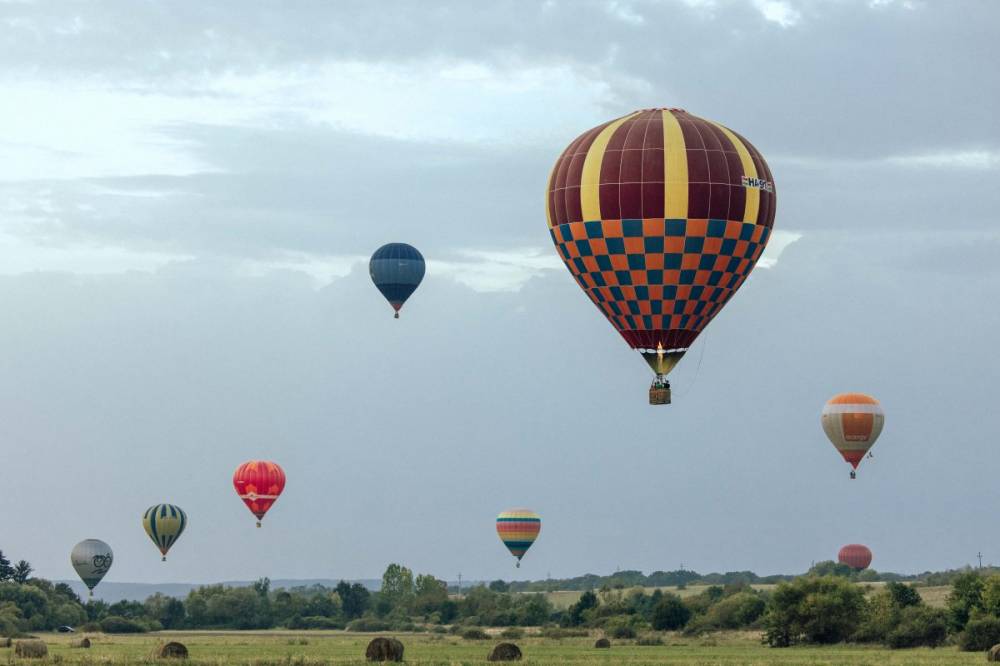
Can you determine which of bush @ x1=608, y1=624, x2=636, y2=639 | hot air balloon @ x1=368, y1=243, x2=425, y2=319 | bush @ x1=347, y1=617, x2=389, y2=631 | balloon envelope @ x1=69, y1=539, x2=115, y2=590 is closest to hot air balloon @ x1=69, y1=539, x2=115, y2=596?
balloon envelope @ x1=69, y1=539, x2=115, y2=590

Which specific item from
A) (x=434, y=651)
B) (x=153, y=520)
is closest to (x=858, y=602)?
(x=434, y=651)

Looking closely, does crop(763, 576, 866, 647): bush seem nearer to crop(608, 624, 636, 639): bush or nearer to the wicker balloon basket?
crop(608, 624, 636, 639): bush

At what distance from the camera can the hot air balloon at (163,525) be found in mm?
150125

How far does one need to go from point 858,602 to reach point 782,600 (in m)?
4.51

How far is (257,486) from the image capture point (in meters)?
134

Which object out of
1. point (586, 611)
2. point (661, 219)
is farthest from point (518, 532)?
point (661, 219)

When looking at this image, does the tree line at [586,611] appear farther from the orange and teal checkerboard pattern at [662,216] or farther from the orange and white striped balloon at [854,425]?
the orange and teal checkerboard pattern at [662,216]

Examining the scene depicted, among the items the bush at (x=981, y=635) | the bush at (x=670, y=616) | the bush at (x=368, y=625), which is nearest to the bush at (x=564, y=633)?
the bush at (x=670, y=616)

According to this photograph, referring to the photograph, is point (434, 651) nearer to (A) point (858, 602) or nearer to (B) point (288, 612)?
(A) point (858, 602)

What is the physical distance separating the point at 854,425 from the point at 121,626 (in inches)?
2632

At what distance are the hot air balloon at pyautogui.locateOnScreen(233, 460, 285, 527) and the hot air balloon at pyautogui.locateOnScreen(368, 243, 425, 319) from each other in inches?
924

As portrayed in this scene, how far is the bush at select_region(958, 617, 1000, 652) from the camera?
8212 cm

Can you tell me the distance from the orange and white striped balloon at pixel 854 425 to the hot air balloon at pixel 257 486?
47415 mm

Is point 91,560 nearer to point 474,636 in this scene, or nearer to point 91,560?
point 91,560
